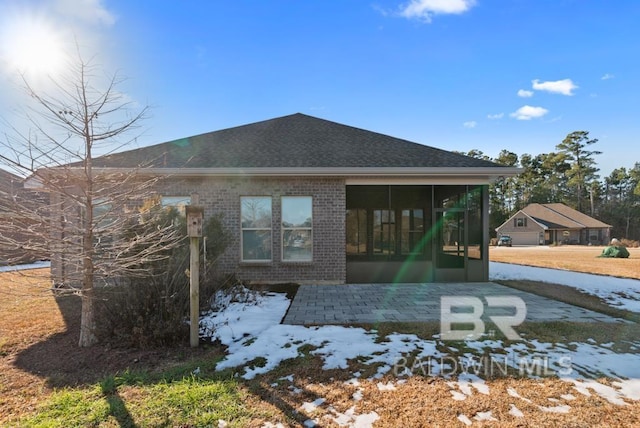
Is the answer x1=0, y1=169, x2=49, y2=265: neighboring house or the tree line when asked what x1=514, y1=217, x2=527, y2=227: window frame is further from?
x1=0, y1=169, x2=49, y2=265: neighboring house

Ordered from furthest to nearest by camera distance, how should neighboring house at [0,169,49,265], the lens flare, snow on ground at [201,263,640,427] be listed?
the lens flare → neighboring house at [0,169,49,265] → snow on ground at [201,263,640,427]

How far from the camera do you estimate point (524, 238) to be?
46.0m

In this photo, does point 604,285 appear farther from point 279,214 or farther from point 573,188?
point 573,188

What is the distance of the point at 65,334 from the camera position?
4.89 metres

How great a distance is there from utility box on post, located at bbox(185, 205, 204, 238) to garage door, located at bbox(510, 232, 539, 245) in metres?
51.4

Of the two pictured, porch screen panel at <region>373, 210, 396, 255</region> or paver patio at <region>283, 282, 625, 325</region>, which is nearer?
paver patio at <region>283, 282, 625, 325</region>

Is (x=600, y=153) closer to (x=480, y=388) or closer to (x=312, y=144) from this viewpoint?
(x=312, y=144)

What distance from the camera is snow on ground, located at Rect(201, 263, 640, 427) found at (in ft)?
10.0

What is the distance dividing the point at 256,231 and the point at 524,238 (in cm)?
4857

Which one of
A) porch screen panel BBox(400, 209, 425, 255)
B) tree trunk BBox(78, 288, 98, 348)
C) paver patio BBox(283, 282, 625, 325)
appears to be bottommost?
paver patio BBox(283, 282, 625, 325)

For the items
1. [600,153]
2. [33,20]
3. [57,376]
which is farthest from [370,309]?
[600,153]

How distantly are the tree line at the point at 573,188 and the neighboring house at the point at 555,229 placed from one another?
4.23 meters

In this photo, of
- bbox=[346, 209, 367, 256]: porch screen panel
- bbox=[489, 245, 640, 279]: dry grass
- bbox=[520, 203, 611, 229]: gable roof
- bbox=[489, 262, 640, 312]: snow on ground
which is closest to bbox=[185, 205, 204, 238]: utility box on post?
bbox=[346, 209, 367, 256]: porch screen panel

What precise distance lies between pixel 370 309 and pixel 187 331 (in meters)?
3.26
